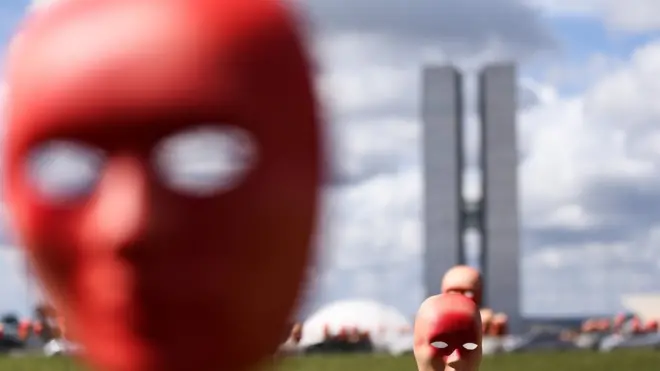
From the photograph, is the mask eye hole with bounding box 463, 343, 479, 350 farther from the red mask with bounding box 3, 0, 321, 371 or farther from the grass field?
→ the grass field

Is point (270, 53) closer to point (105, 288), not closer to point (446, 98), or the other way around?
point (105, 288)

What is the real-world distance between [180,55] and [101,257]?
1.22ft

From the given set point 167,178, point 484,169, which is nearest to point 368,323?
point 484,169

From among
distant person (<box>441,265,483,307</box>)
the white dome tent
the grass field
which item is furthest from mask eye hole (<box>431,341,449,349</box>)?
the white dome tent

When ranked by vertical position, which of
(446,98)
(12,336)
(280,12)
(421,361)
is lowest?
(12,336)

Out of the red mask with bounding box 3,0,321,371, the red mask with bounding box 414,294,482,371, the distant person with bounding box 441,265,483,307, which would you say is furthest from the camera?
the distant person with bounding box 441,265,483,307

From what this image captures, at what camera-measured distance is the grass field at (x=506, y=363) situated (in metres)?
28.2

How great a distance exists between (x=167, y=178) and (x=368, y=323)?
48.9 meters

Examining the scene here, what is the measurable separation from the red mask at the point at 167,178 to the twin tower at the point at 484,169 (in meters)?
59.0

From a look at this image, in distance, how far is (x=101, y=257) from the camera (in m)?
1.96

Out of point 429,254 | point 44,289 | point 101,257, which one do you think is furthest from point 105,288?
point 429,254

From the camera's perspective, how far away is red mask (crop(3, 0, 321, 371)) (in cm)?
191

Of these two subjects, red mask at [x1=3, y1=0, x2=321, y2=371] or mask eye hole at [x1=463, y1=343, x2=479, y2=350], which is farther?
mask eye hole at [x1=463, y1=343, x2=479, y2=350]

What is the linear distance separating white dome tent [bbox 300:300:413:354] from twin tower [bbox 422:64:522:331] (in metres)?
8.92
